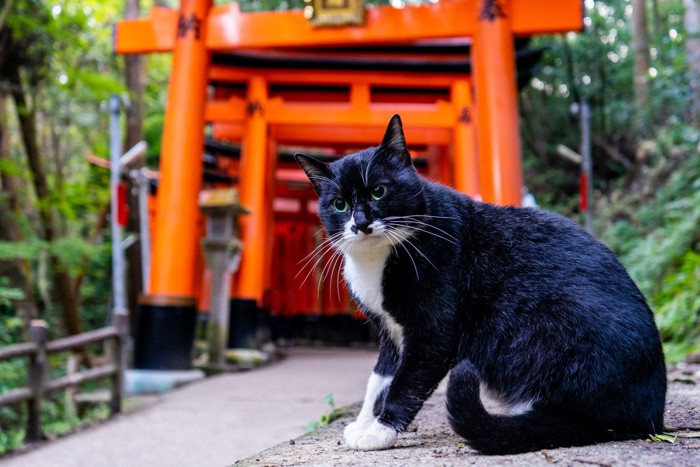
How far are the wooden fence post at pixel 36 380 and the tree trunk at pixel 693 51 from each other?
871cm

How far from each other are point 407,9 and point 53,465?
6.48 meters

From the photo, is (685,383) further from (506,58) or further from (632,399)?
(506,58)

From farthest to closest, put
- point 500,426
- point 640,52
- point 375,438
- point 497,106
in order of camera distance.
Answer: point 640,52
point 497,106
point 375,438
point 500,426

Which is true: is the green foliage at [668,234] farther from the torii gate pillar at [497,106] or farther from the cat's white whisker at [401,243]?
the cat's white whisker at [401,243]

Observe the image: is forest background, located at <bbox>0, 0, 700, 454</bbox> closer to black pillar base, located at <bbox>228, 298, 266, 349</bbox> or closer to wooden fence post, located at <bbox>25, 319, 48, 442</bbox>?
wooden fence post, located at <bbox>25, 319, 48, 442</bbox>

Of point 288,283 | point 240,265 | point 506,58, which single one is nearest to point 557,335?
point 506,58

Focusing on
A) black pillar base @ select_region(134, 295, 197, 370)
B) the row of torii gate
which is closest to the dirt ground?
the row of torii gate

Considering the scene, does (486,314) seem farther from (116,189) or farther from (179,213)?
(116,189)

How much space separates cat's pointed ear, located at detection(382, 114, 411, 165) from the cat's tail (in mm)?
818

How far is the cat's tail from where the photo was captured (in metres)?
1.92

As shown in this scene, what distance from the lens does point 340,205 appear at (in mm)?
2369

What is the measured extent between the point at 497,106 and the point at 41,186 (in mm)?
7332

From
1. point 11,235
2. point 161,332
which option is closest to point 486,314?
point 161,332

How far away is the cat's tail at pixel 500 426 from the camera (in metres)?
1.92
